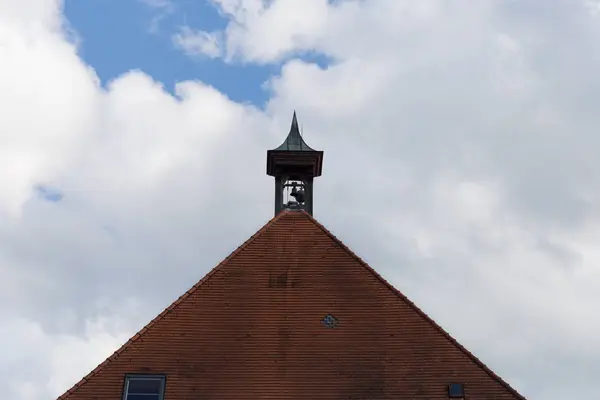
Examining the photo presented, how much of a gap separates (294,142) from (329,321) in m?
8.27

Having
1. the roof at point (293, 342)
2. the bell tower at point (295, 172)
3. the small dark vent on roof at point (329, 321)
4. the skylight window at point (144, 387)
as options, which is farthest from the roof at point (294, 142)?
the skylight window at point (144, 387)

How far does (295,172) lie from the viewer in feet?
103

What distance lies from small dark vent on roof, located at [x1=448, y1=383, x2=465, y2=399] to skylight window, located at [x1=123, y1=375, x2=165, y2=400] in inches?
274

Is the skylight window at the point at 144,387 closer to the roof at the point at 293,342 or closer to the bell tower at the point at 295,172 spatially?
the roof at the point at 293,342

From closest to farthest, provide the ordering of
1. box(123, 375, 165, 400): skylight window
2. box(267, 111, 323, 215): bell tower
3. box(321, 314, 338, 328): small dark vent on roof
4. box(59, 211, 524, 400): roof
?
box(123, 375, 165, 400): skylight window → box(59, 211, 524, 400): roof → box(321, 314, 338, 328): small dark vent on roof → box(267, 111, 323, 215): bell tower

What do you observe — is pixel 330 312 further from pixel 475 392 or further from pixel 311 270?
pixel 475 392

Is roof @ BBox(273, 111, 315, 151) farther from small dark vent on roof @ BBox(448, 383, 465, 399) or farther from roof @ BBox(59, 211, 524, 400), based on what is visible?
small dark vent on roof @ BBox(448, 383, 465, 399)

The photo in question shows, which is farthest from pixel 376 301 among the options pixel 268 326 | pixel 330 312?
pixel 268 326

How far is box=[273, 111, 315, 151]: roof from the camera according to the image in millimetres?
31438

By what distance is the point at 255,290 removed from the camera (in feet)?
84.7

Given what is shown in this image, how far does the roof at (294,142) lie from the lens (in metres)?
31.4

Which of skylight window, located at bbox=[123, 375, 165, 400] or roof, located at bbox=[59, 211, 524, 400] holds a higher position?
roof, located at bbox=[59, 211, 524, 400]

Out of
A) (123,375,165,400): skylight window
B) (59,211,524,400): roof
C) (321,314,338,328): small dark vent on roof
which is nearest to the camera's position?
(123,375,165,400): skylight window

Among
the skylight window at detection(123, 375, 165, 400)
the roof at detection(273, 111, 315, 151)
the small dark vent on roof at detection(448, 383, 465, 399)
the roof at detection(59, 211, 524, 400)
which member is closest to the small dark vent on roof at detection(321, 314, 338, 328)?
the roof at detection(59, 211, 524, 400)
